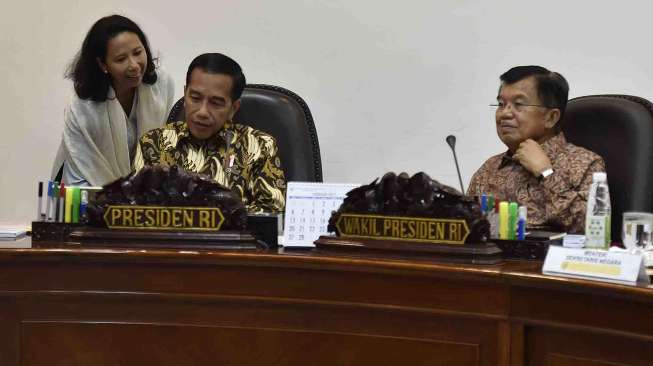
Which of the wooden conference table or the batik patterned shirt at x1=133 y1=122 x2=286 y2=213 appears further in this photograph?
the batik patterned shirt at x1=133 y1=122 x2=286 y2=213

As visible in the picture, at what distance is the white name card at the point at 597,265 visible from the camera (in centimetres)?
141

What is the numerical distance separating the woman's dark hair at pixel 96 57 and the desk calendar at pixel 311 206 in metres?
1.17

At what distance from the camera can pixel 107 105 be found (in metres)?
2.94

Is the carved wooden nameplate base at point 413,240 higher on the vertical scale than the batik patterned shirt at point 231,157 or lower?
lower

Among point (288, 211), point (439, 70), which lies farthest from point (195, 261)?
point (439, 70)

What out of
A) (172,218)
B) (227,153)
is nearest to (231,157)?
(227,153)

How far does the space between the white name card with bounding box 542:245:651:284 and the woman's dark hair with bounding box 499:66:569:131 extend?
1.08m

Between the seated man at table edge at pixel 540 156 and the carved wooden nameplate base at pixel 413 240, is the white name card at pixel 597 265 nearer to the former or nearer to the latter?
the carved wooden nameplate base at pixel 413 240

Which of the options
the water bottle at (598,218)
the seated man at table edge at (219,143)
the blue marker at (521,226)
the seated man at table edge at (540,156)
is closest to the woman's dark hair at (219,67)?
the seated man at table edge at (219,143)

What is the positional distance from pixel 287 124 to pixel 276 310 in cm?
111

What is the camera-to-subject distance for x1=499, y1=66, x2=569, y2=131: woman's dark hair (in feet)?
8.33

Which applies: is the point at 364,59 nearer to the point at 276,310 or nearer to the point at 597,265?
the point at 276,310

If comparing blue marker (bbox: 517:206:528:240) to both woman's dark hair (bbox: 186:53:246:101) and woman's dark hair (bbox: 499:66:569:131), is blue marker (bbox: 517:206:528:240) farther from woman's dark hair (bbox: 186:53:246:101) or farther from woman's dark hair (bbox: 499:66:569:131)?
woman's dark hair (bbox: 186:53:246:101)

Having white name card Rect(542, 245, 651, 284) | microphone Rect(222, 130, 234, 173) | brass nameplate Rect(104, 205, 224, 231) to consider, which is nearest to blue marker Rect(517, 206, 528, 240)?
white name card Rect(542, 245, 651, 284)
